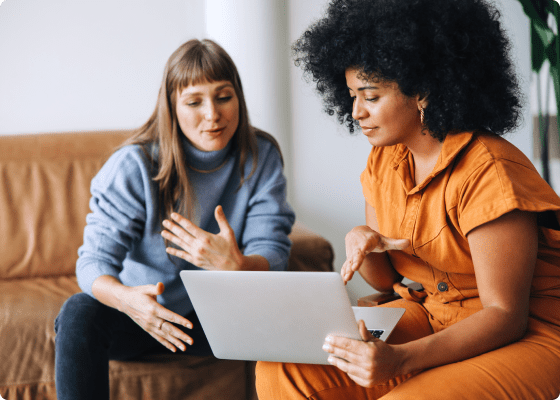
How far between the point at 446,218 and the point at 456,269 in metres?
0.11

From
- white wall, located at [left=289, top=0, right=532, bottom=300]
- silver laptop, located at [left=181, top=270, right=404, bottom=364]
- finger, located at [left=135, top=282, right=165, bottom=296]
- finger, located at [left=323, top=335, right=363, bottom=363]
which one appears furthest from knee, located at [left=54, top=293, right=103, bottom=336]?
white wall, located at [left=289, top=0, right=532, bottom=300]

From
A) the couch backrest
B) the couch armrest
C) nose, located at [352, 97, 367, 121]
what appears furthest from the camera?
the couch backrest

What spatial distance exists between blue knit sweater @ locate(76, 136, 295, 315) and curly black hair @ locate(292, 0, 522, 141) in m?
0.58

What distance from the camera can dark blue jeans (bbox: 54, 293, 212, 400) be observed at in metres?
1.24

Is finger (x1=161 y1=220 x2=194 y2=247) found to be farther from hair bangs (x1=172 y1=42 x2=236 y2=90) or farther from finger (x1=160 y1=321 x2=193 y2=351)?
hair bangs (x1=172 y1=42 x2=236 y2=90)

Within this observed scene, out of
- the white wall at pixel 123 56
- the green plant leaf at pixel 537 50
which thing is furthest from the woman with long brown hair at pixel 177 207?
the green plant leaf at pixel 537 50

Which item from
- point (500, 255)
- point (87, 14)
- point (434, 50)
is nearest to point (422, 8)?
point (434, 50)

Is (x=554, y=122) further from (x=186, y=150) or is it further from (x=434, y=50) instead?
(x=186, y=150)

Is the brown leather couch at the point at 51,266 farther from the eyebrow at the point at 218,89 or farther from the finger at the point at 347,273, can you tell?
the finger at the point at 347,273

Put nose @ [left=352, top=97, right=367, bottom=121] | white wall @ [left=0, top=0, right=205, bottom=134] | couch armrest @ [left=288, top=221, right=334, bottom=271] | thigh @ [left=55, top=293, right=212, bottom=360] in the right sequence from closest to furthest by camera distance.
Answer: nose @ [left=352, top=97, right=367, bottom=121] < thigh @ [left=55, top=293, right=212, bottom=360] < couch armrest @ [left=288, top=221, right=334, bottom=271] < white wall @ [left=0, top=0, right=205, bottom=134]

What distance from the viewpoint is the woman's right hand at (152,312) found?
1243mm

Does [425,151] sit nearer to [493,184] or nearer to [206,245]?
[493,184]

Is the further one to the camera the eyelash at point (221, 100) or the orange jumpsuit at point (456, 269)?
the eyelash at point (221, 100)

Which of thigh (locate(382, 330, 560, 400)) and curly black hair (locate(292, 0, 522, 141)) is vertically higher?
curly black hair (locate(292, 0, 522, 141))
